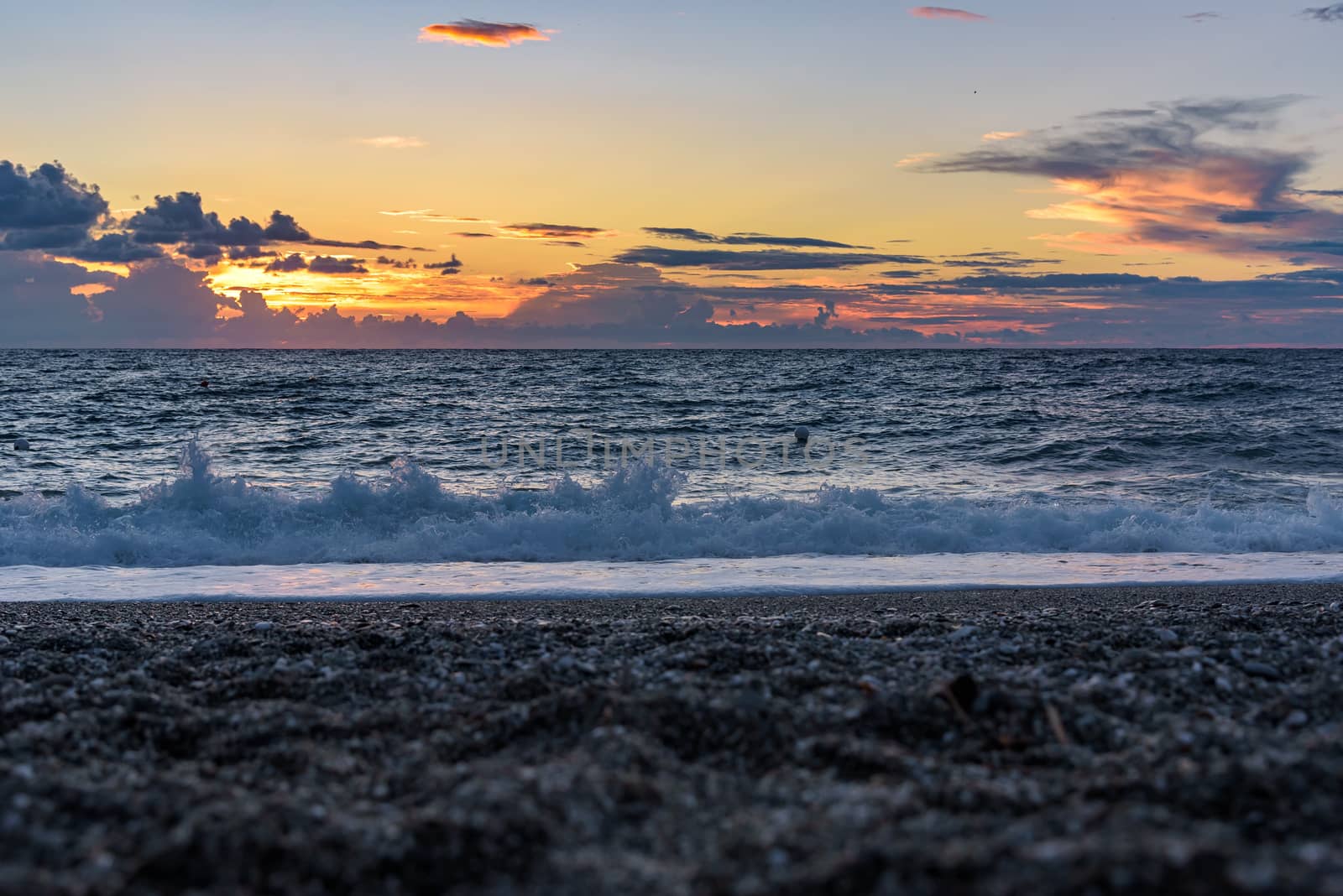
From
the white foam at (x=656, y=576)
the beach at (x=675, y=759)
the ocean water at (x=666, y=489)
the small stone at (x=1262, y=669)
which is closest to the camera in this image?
the beach at (x=675, y=759)

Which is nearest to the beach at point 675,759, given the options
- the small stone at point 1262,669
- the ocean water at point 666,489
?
the small stone at point 1262,669

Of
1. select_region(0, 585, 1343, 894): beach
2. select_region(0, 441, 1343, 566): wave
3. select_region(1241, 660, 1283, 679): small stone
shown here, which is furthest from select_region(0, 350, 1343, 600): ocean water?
select_region(1241, 660, 1283, 679): small stone

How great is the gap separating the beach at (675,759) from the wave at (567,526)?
485 centimetres

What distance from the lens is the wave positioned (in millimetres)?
10422

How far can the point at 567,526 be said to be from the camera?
11.0 meters

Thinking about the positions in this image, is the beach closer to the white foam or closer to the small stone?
the small stone

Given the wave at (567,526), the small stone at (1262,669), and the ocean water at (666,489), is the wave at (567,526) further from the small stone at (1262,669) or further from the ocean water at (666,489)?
the small stone at (1262,669)

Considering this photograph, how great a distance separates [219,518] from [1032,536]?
32.5ft

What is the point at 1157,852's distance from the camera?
7.40 feet

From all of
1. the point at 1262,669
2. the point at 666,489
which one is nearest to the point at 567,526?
the point at 666,489

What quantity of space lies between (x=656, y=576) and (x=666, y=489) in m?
3.13

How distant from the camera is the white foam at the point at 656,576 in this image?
848 centimetres

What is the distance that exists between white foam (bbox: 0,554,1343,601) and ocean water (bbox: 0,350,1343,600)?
0.17 ft

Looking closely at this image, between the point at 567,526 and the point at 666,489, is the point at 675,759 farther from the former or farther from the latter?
the point at 666,489
